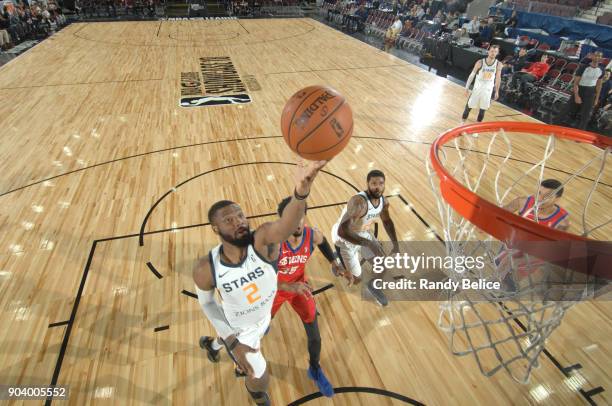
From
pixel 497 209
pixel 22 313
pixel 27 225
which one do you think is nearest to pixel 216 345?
pixel 22 313

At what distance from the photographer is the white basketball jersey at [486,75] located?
720 cm

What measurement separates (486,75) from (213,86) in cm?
687

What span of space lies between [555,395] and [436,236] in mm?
2091

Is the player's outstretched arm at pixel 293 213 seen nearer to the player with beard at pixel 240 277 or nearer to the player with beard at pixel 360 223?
the player with beard at pixel 240 277

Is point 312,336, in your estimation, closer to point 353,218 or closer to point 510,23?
point 353,218

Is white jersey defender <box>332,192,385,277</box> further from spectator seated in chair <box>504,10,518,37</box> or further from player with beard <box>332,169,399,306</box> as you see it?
spectator seated in chair <box>504,10,518,37</box>

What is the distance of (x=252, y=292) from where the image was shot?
226 cm

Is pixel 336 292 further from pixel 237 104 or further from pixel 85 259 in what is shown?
pixel 237 104

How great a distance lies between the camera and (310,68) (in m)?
11.8

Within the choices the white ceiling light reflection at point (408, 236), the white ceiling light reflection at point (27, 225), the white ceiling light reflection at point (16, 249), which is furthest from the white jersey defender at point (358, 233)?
the white ceiling light reflection at point (27, 225)

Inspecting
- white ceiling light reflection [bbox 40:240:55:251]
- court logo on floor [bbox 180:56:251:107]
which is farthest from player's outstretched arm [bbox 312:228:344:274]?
court logo on floor [bbox 180:56:251:107]

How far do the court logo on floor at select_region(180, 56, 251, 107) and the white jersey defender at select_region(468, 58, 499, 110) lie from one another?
5.24 metres

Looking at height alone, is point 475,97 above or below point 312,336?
above

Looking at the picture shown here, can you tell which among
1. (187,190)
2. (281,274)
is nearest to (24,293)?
(187,190)
